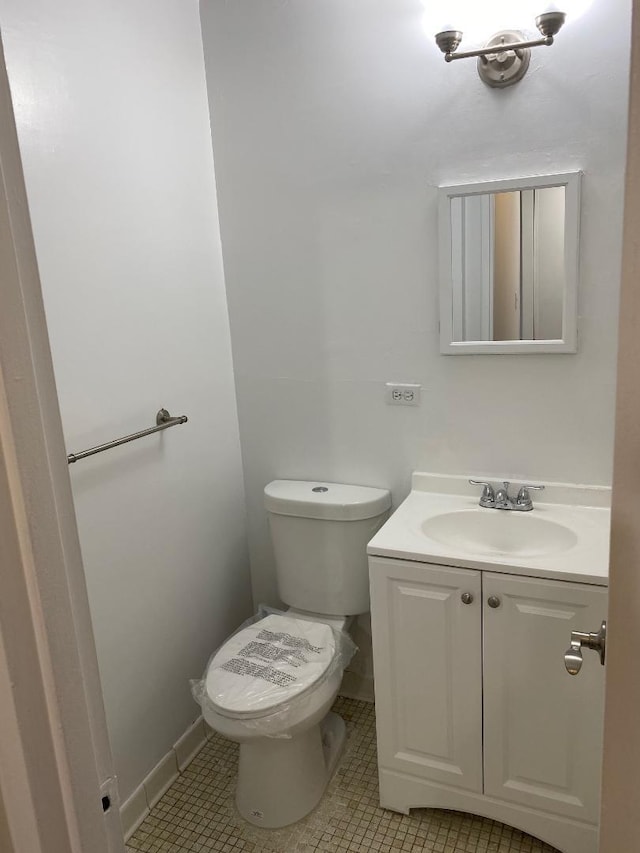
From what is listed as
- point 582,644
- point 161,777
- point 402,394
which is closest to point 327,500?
point 402,394

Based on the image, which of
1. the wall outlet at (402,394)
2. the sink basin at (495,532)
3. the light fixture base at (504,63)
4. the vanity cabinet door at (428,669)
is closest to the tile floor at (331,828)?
the vanity cabinet door at (428,669)

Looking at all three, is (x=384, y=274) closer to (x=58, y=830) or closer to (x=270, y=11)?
(x=270, y=11)

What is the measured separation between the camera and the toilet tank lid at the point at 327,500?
80.7 inches

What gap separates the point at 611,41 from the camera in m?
1.61

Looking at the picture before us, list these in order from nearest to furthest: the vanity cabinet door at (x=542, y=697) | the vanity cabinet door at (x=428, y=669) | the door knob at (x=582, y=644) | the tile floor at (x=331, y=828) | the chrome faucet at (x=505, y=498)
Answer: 1. the door knob at (x=582, y=644)
2. the vanity cabinet door at (x=542, y=697)
3. the vanity cabinet door at (x=428, y=669)
4. the tile floor at (x=331, y=828)
5. the chrome faucet at (x=505, y=498)

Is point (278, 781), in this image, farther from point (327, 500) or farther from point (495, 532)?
point (495, 532)

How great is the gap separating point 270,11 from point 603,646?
197 cm

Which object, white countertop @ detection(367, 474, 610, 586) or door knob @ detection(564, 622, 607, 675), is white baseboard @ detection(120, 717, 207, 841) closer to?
white countertop @ detection(367, 474, 610, 586)

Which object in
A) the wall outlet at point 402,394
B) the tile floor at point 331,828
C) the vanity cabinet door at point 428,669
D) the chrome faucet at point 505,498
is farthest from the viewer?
the wall outlet at point 402,394

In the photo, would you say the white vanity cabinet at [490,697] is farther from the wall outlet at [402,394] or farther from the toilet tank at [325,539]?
the wall outlet at [402,394]

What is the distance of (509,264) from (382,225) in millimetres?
399

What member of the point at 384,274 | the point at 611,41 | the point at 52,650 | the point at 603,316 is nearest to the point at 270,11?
the point at 384,274

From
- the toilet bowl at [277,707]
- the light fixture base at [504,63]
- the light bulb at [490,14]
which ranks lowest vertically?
the toilet bowl at [277,707]

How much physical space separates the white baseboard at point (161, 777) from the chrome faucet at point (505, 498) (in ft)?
3.99
